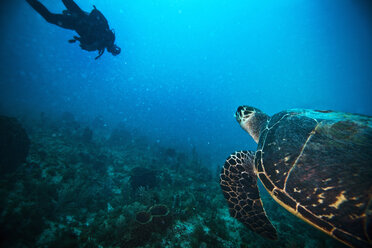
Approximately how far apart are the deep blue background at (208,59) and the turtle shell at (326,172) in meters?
14.9

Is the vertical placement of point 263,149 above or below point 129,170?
above

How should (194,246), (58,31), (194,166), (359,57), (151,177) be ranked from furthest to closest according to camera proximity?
(58,31) < (359,57) < (194,166) < (151,177) < (194,246)

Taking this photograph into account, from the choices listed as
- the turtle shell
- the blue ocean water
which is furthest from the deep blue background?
the turtle shell

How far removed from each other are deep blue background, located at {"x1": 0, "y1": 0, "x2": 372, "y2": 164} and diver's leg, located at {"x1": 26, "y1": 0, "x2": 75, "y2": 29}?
12.7 meters

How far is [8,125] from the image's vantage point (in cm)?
481

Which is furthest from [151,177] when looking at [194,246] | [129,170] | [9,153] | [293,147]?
[293,147]

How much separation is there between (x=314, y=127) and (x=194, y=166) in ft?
23.8

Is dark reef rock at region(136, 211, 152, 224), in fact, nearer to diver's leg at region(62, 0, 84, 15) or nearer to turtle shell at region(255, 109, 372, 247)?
turtle shell at region(255, 109, 372, 247)

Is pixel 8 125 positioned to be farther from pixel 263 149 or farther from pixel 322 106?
pixel 322 106

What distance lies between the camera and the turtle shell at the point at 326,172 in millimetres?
1592

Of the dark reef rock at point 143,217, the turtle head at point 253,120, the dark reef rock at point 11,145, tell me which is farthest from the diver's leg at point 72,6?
the dark reef rock at point 143,217

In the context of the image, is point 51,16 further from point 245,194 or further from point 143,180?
point 245,194

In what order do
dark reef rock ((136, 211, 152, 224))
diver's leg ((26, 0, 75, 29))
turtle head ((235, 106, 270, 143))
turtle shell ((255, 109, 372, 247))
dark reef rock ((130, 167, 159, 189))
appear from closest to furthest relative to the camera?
turtle shell ((255, 109, 372, 247)) < dark reef rock ((136, 211, 152, 224)) < turtle head ((235, 106, 270, 143)) < dark reef rock ((130, 167, 159, 189)) < diver's leg ((26, 0, 75, 29))

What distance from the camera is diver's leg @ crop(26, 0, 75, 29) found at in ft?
19.5
